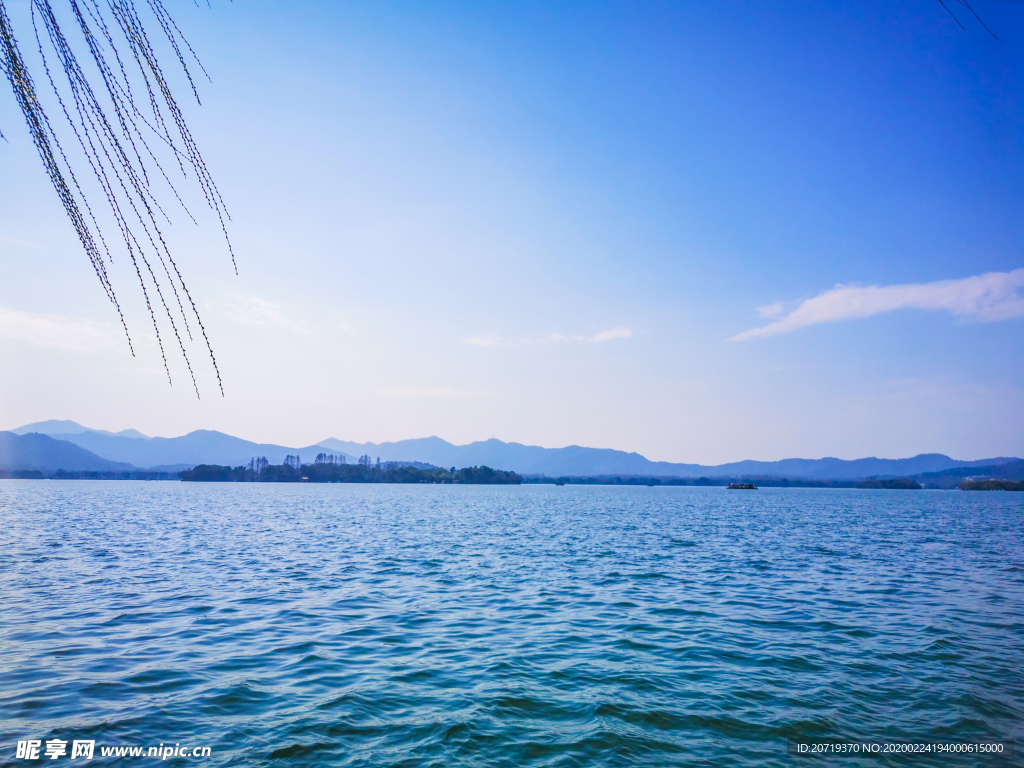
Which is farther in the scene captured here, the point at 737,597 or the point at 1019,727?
the point at 737,597

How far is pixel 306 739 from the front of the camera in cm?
859

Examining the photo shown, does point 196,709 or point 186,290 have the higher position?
point 186,290

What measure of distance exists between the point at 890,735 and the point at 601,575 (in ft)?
50.8

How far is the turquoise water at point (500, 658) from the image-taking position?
29.0 ft

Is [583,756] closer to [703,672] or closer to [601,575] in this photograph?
[703,672]

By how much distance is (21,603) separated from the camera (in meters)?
17.2

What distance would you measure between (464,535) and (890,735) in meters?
35.5

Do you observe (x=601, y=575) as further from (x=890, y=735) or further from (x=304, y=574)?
(x=890, y=735)

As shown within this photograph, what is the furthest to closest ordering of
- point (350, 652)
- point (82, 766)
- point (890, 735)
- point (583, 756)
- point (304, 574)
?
point (304, 574) → point (350, 652) → point (890, 735) → point (583, 756) → point (82, 766)

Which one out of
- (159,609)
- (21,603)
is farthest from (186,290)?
(21,603)

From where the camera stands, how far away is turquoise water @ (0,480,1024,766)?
884 cm

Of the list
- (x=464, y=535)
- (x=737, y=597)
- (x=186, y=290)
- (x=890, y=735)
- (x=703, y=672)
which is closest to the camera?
(x=186, y=290)

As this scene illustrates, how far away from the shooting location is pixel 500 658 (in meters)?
12.8

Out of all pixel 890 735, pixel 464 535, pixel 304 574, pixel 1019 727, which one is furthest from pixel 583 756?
pixel 464 535
